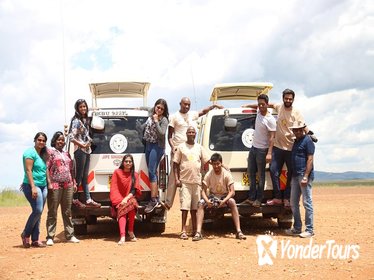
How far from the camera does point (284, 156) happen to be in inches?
374

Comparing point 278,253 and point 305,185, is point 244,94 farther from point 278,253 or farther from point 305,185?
point 278,253

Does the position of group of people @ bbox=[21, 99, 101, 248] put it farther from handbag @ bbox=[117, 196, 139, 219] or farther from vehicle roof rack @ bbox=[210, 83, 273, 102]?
vehicle roof rack @ bbox=[210, 83, 273, 102]

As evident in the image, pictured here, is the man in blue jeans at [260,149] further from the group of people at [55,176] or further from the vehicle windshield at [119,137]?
the group of people at [55,176]

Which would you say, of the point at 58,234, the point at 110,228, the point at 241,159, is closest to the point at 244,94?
the point at 241,159

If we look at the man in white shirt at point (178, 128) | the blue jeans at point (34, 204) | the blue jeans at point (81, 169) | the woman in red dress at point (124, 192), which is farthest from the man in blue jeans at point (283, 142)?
the blue jeans at point (34, 204)

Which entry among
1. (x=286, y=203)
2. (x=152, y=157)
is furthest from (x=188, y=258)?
(x=286, y=203)

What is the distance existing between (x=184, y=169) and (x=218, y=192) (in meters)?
0.74

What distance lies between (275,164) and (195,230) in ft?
6.17

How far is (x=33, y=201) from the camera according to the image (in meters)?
8.73

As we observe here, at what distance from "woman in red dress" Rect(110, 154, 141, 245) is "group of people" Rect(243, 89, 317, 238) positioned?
6.78ft

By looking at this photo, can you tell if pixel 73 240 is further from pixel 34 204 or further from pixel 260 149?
pixel 260 149

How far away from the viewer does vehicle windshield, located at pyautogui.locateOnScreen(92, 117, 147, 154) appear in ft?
32.2

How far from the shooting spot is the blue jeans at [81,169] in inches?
375

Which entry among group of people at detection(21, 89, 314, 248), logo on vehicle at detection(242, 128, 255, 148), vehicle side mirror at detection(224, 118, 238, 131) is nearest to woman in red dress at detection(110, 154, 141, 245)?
group of people at detection(21, 89, 314, 248)
